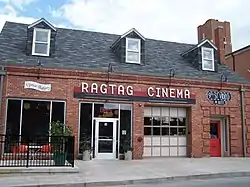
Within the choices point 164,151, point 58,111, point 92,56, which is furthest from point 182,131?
point 58,111

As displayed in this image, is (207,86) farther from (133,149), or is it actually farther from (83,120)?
(83,120)

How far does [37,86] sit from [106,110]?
3.96 m

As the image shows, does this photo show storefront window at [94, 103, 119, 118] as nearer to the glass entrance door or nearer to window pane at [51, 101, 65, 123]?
the glass entrance door

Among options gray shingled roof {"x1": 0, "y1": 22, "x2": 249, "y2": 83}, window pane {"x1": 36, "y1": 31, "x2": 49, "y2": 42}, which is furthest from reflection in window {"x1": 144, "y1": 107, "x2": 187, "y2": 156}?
window pane {"x1": 36, "y1": 31, "x2": 49, "y2": 42}


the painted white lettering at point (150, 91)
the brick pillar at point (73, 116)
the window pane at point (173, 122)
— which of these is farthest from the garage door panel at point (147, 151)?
the brick pillar at point (73, 116)

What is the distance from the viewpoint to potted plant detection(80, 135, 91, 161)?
17.1m

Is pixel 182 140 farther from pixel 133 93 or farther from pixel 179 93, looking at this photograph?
pixel 133 93

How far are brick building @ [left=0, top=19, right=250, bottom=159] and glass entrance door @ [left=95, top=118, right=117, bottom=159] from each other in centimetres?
5

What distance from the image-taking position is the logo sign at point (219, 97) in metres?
20.3

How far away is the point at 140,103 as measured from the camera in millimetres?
18750

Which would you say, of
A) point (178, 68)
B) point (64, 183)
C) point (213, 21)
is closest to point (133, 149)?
point (178, 68)

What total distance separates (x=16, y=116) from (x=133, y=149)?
256 inches

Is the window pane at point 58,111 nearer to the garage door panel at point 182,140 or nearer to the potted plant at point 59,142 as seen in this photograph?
the potted plant at point 59,142

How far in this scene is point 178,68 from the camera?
821 inches
